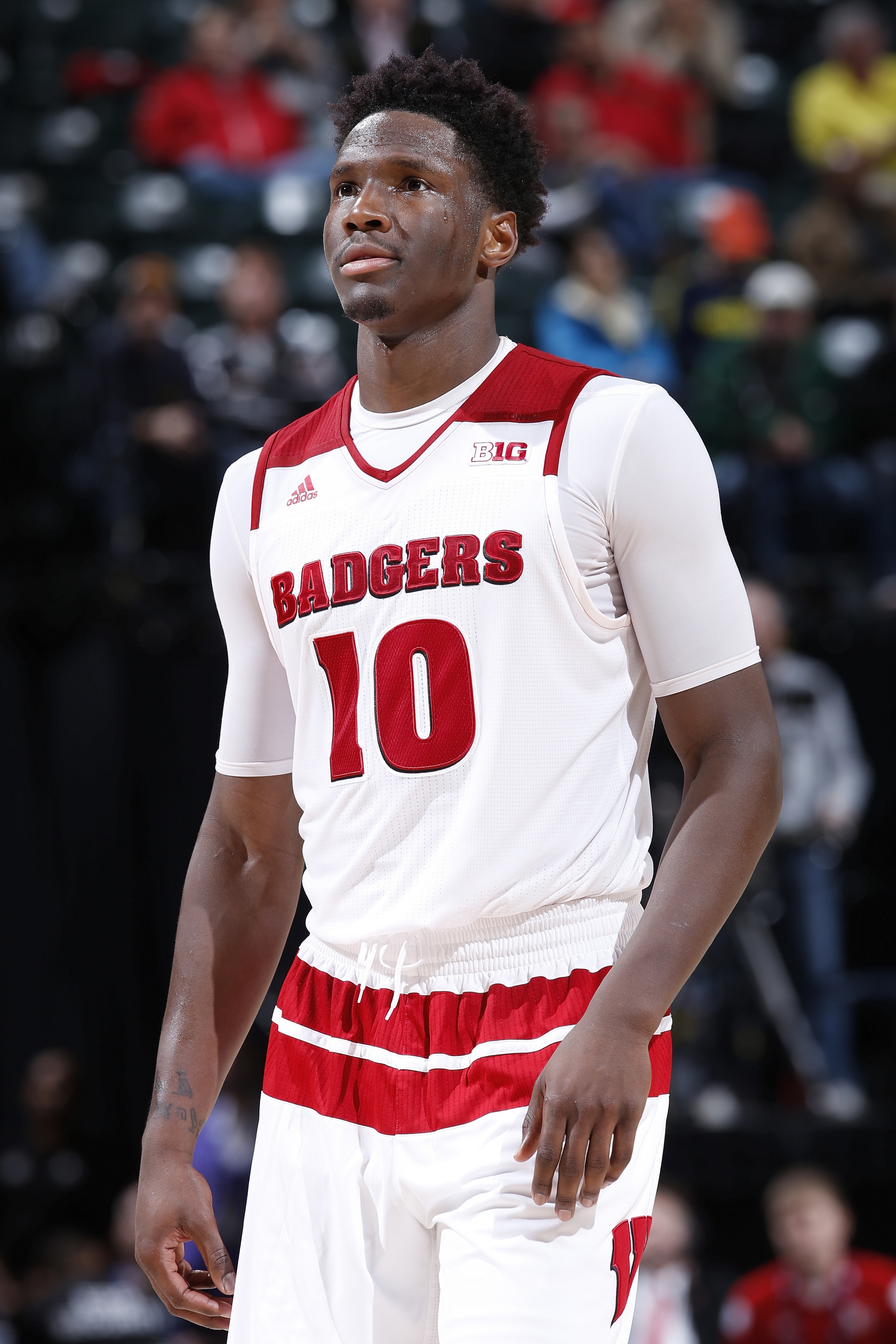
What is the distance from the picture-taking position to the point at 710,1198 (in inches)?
265

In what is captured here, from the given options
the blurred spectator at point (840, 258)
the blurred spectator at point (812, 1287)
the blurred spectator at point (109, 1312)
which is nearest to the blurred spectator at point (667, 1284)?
the blurred spectator at point (812, 1287)

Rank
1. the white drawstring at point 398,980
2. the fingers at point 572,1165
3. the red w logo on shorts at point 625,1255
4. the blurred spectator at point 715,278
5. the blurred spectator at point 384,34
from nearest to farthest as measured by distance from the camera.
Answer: the fingers at point 572,1165, the red w logo on shorts at point 625,1255, the white drawstring at point 398,980, the blurred spectator at point 715,278, the blurred spectator at point 384,34

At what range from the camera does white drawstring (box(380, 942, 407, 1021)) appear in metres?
2.21

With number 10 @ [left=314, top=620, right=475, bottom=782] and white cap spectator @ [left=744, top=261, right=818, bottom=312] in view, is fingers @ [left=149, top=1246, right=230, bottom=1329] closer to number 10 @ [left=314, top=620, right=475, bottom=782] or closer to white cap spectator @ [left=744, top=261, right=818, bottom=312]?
number 10 @ [left=314, top=620, right=475, bottom=782]

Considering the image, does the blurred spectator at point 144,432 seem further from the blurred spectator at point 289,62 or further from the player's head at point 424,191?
the player's head at point 424,191

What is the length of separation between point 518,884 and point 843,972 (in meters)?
5.30

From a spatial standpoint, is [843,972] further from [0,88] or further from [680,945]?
[0,88]

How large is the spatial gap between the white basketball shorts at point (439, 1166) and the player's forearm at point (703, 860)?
15cm

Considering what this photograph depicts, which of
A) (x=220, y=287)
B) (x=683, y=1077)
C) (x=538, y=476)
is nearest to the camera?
(x=538, y=476)

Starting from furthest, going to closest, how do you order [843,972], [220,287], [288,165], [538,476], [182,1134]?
[288,165]
[220,287]
[843,972]
[182,1134]
[538,476]

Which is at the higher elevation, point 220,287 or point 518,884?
point 220,287

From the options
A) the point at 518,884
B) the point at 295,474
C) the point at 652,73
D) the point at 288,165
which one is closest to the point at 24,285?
the point at 288,165

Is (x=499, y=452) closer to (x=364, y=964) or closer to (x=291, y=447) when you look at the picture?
(x=291, y=447)

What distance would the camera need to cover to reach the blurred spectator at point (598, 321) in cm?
795
